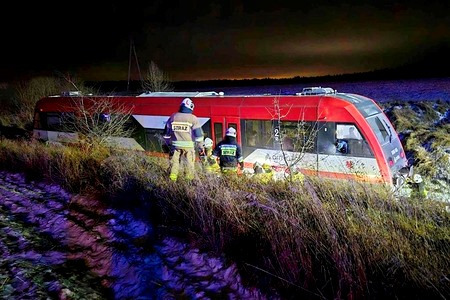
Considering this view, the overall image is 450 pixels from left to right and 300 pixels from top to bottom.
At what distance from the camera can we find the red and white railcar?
6.73 metres

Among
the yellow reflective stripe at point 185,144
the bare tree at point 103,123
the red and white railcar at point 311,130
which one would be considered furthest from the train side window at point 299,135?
the bare tree at point 103,123

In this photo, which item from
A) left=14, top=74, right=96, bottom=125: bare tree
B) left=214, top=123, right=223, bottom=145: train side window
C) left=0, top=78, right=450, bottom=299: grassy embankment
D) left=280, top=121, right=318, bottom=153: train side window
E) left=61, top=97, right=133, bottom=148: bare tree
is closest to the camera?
left=0, top=78, right=450, bottom=299: grassy embankment

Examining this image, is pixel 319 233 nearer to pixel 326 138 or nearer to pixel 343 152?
pixel 343 152

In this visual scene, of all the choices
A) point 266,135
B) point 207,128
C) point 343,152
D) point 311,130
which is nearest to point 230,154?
point 266,135

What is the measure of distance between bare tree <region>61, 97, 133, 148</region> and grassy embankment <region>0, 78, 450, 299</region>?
14.7 ft

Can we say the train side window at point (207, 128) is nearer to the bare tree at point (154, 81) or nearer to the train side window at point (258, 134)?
the train side window at point (258, 134)

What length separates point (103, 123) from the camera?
11.0 m

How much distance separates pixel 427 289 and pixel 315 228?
1174 mm

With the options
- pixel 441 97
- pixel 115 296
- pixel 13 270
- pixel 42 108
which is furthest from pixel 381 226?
pixel 441 97

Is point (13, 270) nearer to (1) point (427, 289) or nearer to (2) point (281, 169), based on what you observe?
(1) point (427, 289)

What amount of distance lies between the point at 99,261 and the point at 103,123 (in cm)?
793

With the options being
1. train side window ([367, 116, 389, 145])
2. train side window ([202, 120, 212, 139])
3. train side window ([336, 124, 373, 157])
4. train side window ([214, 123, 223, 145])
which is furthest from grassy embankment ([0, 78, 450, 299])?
train side window ([202, 120, 212, 139])

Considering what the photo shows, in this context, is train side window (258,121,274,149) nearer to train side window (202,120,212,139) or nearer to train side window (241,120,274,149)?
train side window (241,120,274,149)

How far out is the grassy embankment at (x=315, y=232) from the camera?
271cm
